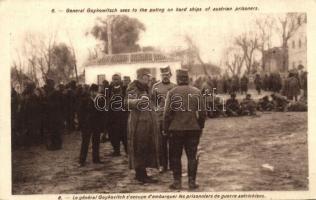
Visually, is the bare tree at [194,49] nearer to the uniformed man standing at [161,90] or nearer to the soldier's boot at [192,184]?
the uniformed man standing at [161,90]

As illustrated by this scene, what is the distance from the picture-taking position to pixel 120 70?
7.55 meters

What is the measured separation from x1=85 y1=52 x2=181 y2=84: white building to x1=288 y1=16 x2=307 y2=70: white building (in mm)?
1400

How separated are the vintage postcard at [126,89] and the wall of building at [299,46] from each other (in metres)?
0.02

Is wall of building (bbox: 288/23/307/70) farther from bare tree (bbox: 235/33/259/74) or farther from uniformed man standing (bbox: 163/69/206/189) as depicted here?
uniformed man standing (bbox: 163/69/206/189)

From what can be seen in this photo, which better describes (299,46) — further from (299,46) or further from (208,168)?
(208,168)

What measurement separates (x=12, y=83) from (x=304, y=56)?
3522 millimetres

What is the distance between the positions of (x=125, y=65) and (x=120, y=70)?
3.4 inches

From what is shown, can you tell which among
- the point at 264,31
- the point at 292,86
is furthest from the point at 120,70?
the point at 292,86

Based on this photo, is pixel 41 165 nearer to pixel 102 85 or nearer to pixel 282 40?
pixel 102 85

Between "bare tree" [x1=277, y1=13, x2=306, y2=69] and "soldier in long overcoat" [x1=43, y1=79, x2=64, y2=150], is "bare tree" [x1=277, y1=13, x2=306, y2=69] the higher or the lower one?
the higher one

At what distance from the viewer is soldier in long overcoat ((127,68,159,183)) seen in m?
6.91

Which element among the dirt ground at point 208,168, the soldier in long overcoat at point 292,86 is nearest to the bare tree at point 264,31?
the soldier in long overcoat at point 292,86

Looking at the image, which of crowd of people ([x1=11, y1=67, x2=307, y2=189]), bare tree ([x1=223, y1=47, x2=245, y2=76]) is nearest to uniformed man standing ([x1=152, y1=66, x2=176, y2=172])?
crowd of people ([x1=11, y1=67, x2=307, y2=189])

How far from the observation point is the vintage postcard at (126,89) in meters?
7.23
